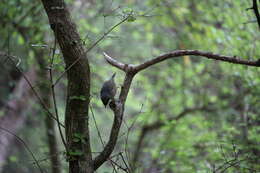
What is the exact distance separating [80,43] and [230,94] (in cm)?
534

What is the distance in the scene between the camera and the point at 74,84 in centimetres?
198

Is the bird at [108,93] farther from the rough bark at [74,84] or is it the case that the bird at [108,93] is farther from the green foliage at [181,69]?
the green foliage at [181,69]

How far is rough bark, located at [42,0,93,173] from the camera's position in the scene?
6.26 feet

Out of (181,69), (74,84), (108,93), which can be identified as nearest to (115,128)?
(108,93)

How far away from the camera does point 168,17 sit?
268 inches

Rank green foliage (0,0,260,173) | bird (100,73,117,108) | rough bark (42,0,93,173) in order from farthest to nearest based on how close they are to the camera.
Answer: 1. green foliage (0,0,260,173)
2. bird (100,73,117,108)
3. rough bark (42,0,93,173)

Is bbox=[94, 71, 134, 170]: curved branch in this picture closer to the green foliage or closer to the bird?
the bird

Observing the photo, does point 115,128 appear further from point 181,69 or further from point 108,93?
point 181,69

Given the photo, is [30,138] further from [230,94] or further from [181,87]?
[230,94]

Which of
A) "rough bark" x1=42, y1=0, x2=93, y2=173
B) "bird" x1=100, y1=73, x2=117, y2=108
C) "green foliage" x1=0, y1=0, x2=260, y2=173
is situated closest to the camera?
"rough bark" x1=42, y1=0, x2=93, y2=173

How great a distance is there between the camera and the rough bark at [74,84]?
6.26 ft

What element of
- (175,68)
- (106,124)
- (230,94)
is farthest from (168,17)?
(106,124)

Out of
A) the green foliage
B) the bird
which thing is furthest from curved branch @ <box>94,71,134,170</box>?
the green foliage

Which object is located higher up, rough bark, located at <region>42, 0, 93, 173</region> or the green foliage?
rough bark, located at <region>42, 0, 93, 173</region>
